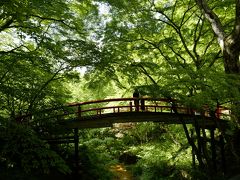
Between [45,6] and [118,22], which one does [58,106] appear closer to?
[45,6]

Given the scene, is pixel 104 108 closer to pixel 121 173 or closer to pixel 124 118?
pixel 124 118

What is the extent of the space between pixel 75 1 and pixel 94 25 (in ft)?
4.16

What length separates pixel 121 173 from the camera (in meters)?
21.7

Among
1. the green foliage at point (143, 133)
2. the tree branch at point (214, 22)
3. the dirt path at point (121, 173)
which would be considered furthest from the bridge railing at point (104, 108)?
the dirt path at point (121, 173)

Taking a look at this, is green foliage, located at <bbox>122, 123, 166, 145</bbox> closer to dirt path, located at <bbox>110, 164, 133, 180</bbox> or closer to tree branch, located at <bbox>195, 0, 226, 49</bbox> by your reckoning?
dirt path, located at <bbox>110, 164, 133, 180</bbox>

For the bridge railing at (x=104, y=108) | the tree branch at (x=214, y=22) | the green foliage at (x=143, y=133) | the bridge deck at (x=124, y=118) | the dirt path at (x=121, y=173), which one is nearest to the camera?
the tree branch at (x=214, y=22)

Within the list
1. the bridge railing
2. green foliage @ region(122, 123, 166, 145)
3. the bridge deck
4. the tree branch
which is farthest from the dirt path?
the tree branch

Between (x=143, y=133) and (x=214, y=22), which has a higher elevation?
(x=214, y=22)

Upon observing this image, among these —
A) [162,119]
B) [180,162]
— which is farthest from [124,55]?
[180,162]

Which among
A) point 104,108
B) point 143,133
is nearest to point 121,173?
point 143,133

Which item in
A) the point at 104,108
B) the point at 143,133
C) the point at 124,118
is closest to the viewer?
the point at 104,108

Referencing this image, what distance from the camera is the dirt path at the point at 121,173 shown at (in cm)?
2044

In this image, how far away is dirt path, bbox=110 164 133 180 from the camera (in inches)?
805

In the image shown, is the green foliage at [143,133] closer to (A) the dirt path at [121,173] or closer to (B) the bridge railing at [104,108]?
(A) the dirt path at [121,173]
